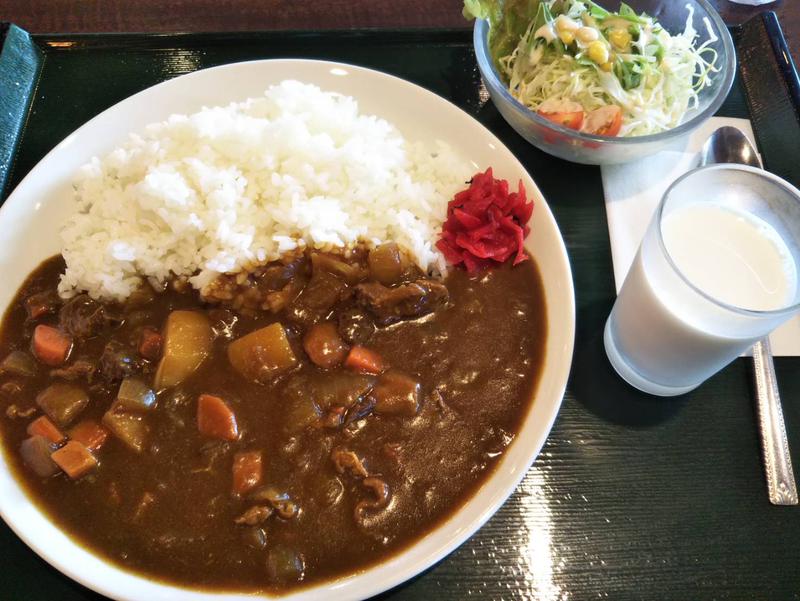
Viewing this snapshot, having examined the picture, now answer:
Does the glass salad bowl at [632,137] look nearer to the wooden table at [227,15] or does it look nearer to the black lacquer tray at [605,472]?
the black lacquer tray at [605,472]

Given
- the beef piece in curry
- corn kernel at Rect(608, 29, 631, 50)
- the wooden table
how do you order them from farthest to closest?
the wooden table → corn kernel at Rect(608, 29, 631, 50) → the beef piece in curry

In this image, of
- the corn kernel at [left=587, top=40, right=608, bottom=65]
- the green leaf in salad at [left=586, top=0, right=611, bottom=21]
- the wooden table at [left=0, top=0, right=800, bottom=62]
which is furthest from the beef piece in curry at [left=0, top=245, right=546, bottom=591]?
the wooden table at [left=0, top=0, right=800, bottom=62]

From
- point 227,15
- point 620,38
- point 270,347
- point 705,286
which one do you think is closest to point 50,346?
point 270,347

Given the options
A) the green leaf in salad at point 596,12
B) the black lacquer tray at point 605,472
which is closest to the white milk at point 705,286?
the black lacquer tray at point 605,472

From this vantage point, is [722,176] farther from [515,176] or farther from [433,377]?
[433,377]

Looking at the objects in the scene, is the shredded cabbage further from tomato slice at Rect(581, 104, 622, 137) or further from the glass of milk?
the glass of milk

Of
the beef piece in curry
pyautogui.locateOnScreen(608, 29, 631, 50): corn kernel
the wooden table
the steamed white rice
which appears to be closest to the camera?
the beef piece in curry

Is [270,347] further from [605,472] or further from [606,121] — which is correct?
[606,121]
